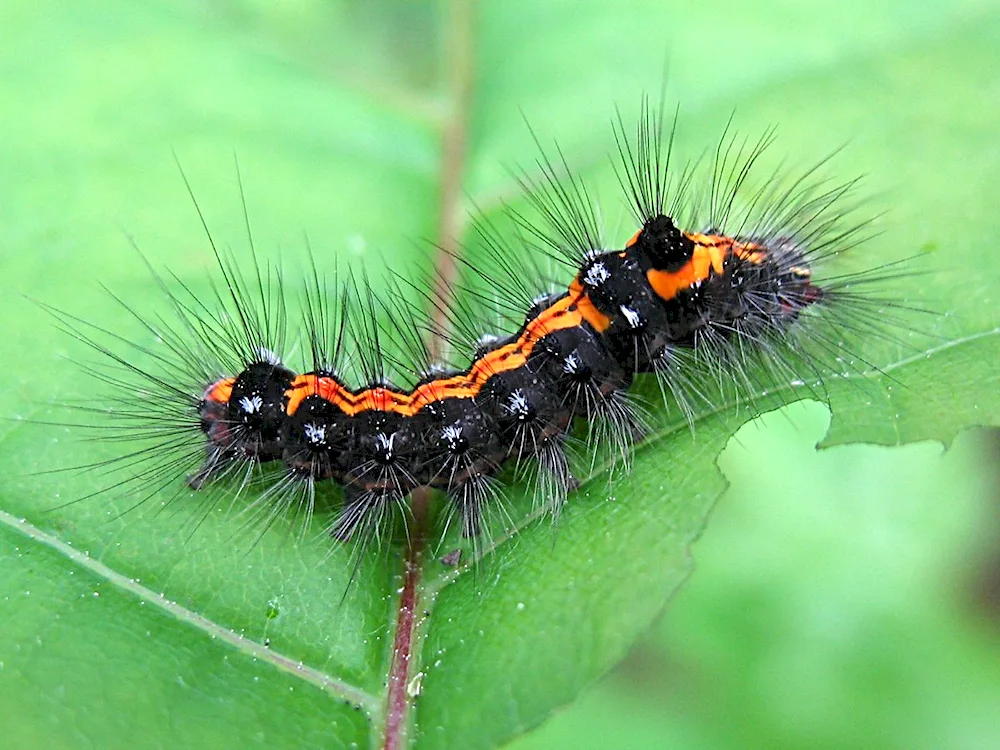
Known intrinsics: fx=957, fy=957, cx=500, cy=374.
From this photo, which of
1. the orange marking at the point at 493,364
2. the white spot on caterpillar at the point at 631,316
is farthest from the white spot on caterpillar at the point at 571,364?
the white spot on caterpillar at the point at 631,316

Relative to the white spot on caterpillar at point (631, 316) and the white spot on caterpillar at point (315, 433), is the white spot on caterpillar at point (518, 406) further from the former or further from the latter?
the white spot on caterpillar at point (315, 433)

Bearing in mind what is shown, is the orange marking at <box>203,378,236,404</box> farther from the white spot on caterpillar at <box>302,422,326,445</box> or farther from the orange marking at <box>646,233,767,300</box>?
the orange marking at <box>646,233,767,300</box>

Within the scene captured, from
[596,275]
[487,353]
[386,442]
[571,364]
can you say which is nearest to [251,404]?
[386,442]

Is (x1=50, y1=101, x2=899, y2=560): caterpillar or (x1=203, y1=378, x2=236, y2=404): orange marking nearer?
(x1=50, y1=101, x2=899, y2=560): caterpillar

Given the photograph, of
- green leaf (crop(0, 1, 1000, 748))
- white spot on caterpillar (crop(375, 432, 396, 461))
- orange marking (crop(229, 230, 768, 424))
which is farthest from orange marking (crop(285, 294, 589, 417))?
green leaf (crop(0, 1, 1000, 748))

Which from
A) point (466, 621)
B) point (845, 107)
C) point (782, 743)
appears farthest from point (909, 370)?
point (782, 743)

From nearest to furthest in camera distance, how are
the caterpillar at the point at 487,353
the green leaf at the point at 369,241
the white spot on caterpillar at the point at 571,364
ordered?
the green leaf at the point at 369,241 < the caterpillar at the point at 487,353 < the white spot on caterpillar at the point at 571,364

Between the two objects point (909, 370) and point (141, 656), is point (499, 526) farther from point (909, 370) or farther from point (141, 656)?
point (909, 370)
